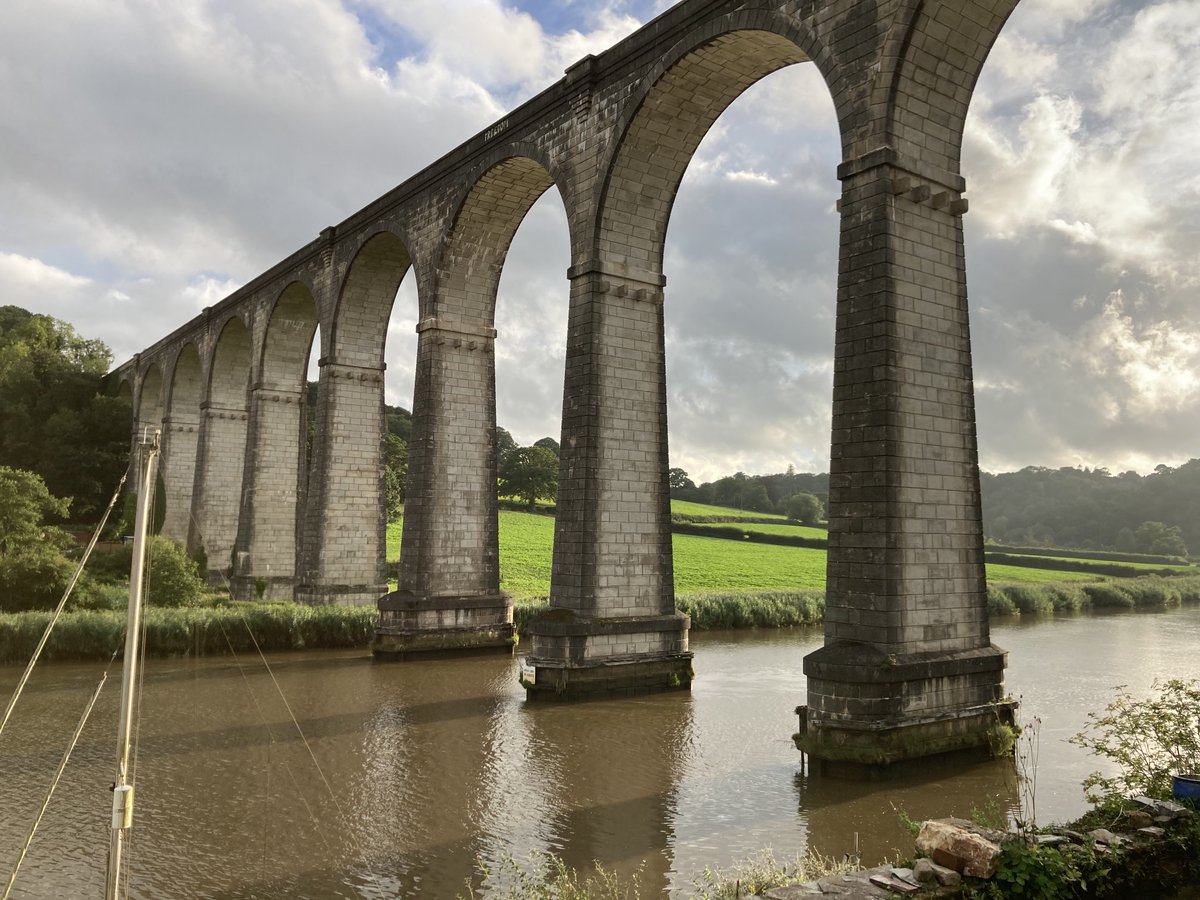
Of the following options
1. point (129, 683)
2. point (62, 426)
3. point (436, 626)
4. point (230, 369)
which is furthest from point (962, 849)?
point (62, 426)

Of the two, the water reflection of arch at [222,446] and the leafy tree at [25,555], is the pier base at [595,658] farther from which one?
the water reflection of arch at [222,446]

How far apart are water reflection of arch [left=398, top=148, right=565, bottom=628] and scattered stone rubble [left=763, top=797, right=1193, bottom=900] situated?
13.6 m

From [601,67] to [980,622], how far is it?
10375mm

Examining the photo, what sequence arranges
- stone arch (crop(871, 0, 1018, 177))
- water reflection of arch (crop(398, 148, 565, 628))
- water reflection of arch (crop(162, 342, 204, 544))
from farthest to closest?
water reflection of arch (crop(162, 342, 204, 544)), water reflection of arch (crop(398, 148, 565, 628)), stone arch (crop(871, 0, 1018, 177))

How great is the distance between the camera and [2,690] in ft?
48.5

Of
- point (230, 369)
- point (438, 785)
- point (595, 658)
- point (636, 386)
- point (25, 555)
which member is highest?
point (230, 369)

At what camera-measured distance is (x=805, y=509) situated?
Result: 213 feet

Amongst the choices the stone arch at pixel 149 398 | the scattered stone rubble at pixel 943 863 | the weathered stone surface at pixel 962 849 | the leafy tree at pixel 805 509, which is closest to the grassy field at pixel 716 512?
the leafy tree at pixel 805 509

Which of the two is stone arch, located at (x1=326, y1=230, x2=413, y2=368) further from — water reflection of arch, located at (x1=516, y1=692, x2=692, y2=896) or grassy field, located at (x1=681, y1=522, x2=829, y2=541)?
grassy field, located at (x1=681, y1=522, x2=829, y2=541)

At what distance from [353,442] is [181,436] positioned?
16.8 m

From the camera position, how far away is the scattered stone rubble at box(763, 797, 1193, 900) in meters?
5.14

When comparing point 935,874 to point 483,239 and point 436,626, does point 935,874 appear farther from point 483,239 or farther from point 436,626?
point 483,239

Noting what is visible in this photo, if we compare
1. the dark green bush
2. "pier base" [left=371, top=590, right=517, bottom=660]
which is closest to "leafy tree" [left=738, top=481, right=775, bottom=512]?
"pier base" [left=371, top=590, right=517, bottom=660]

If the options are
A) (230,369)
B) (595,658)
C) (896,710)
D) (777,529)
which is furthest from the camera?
(777,529)
